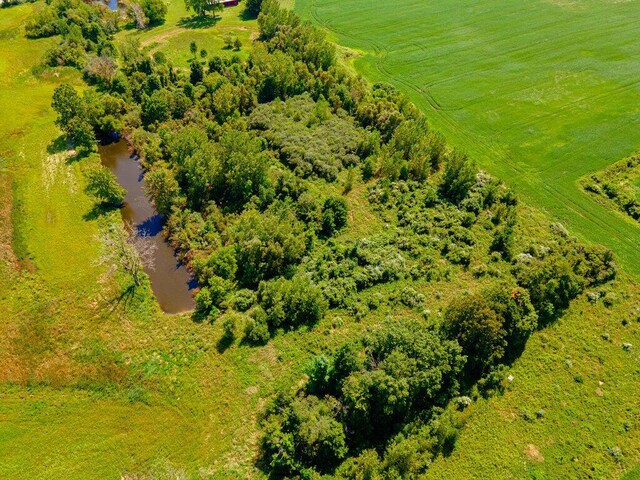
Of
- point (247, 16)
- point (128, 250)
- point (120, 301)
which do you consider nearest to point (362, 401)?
point (120, 301)

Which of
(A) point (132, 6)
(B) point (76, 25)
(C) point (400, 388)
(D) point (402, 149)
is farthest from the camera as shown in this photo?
(A) point (132, 6)

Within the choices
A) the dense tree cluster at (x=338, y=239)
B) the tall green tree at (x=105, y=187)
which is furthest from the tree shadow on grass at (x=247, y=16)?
the tall green tree at (x=105, y=187)

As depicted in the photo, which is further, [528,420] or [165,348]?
[165,348]

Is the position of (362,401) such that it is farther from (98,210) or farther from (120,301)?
(98,210)

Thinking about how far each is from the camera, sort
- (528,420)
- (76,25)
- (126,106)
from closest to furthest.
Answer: (528,420), (126,106), (76,25)

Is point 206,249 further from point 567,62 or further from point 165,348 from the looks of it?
point 567,62

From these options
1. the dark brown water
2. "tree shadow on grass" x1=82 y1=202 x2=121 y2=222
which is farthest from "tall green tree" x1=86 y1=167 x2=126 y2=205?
the dark brown water

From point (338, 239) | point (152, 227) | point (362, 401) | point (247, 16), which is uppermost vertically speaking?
point (247, 16)

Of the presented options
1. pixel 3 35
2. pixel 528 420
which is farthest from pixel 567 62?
pixel 3 35
